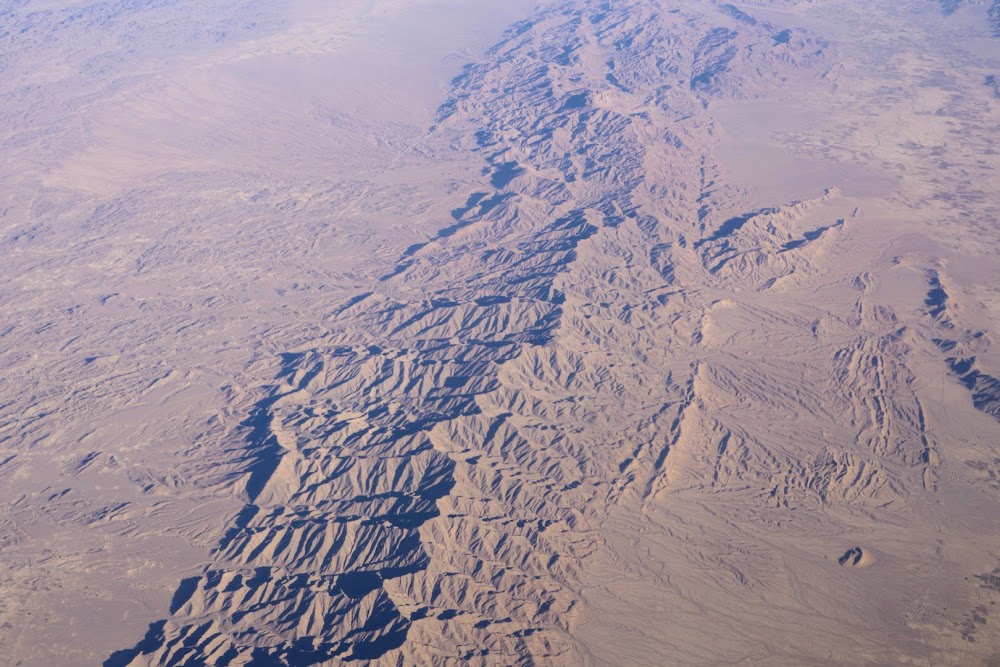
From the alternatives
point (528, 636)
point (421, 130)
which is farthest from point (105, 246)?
point (528, 636)

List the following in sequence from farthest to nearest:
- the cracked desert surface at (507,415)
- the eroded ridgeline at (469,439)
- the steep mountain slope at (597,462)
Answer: the cracked desert surface at (507,415) < the steep mountain slope at (597,462) < the eroded ridgeline at (469,439)

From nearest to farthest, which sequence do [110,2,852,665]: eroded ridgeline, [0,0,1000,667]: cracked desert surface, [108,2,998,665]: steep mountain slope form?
[110,2,852,665]: eroded ridgeline
[108,2,998,665]: steep mountain slope
[0,0,1000,667]: cracked desert surface

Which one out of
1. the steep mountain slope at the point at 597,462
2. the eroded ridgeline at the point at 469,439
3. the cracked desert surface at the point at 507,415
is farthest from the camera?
the cracked desert surface at the point at 507,415

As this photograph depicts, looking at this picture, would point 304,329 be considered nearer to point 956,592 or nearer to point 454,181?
point 454,181

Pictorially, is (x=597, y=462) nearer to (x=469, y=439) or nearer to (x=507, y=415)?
(x=507, y=415)

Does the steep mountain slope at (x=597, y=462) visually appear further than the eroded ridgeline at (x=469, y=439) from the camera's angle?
Yes

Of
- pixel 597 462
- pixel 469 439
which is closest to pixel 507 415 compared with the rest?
pixel 469 439

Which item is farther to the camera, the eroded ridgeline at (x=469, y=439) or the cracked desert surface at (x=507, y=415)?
the cracked desert surface at (x=507, y=415)

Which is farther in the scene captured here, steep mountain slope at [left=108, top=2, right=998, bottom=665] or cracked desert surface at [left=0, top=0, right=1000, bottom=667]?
cracked desert surface at [left=0, top=0, right=1000, bottom=667]
